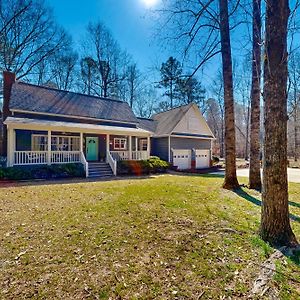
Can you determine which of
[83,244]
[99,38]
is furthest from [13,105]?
[99,38]

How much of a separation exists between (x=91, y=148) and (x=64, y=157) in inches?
138

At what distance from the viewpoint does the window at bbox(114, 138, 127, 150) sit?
19.4 m

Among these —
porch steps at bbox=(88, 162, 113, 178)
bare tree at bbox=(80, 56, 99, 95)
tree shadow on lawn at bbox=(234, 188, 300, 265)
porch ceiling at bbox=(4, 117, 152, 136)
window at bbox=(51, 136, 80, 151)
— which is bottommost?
tree shadow on lawn at bbox=(234, 188, 300, 265)

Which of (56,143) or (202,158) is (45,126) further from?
(202,158)

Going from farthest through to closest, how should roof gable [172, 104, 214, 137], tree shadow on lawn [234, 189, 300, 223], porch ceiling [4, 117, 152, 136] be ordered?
roof gable [172, 104, 214, 137], porch ceiling [4, 117, 152, 136], tree shadow on lawn [234, 189, 300, 223]

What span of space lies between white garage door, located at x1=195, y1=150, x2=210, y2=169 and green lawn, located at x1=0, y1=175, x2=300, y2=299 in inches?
639

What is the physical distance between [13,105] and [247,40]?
14739mm

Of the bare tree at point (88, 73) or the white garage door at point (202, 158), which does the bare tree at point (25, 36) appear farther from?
the white garage door at point (202, 158)

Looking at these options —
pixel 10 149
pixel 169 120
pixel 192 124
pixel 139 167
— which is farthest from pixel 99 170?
pixel 192 124

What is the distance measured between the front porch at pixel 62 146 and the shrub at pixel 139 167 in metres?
0.57

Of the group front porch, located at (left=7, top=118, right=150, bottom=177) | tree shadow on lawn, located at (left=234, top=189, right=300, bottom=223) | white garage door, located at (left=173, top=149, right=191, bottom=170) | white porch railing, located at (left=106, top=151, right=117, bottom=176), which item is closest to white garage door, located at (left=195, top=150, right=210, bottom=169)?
white garage door, located at (left=173, top=149, right=191, bottom=170)

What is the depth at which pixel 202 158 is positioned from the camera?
2289 cm

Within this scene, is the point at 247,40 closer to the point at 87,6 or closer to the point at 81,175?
the point at 87,6

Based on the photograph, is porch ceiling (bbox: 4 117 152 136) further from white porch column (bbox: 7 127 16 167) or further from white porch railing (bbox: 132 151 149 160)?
white porch railing (bbox: 132 151 149 160)
